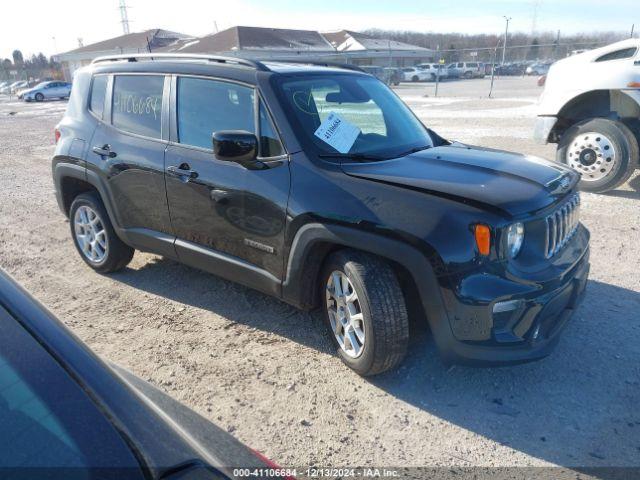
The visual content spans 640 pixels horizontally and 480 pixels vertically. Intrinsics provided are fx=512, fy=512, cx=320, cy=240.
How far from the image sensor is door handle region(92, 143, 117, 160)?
4.36 metres

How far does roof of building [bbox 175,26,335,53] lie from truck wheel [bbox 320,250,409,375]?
4042 cm

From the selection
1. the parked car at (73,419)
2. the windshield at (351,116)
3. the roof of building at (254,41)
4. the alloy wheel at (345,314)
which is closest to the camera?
the parked car at (73,419)

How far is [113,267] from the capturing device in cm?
482

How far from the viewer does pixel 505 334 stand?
275cm

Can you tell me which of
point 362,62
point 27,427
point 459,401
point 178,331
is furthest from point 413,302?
point 362,62

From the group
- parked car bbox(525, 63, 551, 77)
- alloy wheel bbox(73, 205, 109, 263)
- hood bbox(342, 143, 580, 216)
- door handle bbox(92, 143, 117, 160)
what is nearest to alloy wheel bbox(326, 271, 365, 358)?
hood bbox(342, 143, 580, 216)

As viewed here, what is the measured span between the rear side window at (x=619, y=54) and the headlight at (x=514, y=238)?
550 cm

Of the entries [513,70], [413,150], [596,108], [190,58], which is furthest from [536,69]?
[190,58]

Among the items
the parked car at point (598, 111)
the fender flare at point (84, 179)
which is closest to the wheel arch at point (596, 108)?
the parked car at point (598, 111)

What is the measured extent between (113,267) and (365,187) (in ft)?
9.62

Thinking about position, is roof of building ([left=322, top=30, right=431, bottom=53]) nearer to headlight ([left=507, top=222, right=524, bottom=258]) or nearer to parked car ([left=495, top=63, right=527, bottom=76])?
parked car ([left=495, top=63, right=527, bottom=76])

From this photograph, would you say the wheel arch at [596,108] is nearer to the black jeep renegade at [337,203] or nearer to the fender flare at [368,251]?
the black jeep renegade at [337,203]

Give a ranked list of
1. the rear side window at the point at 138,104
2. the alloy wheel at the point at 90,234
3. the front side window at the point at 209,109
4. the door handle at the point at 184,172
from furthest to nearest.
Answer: the alloy wheel at the point at 90,234, the rear side window at the point at 138,104, the door handle at the point at 184,172, the front side window at the point at 209,109

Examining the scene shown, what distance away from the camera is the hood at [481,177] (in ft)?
9.16
